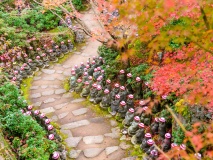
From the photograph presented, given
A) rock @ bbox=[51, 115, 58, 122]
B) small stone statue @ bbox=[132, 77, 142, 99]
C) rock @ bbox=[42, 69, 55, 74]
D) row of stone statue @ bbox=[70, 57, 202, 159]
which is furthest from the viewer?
rock @ bbox=[42, 69, 55, 74]

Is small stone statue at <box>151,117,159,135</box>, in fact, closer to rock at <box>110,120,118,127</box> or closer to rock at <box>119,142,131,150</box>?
rock at <box>119,142,131,150</box>

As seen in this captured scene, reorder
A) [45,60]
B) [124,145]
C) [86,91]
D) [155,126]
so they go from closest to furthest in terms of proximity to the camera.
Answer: [155,126]
[124,145]
[86,91]
[45,60]

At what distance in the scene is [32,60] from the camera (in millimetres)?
12898

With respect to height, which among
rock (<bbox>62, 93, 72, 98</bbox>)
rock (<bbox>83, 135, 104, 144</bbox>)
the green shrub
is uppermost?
the green shrub

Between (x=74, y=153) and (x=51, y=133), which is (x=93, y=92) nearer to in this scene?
(x=51, y=133)

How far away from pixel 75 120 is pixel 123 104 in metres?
1.84

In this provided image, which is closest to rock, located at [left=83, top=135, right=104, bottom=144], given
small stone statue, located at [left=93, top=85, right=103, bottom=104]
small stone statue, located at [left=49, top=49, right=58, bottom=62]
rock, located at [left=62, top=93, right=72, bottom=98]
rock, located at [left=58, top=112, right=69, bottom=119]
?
rock, located at [left=58, top=112, right=69, bottom=119]

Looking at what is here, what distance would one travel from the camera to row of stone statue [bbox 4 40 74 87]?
38.2ft

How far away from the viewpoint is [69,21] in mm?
15367

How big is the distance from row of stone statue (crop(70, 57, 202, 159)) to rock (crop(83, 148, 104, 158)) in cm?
103

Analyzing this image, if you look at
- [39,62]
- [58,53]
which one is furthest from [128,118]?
[58,53]

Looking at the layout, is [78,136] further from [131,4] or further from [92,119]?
[131,4]

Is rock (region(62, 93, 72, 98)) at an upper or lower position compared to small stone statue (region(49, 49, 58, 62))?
lower

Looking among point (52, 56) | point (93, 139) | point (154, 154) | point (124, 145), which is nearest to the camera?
point (154, 154)
